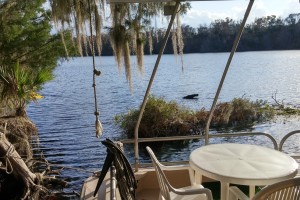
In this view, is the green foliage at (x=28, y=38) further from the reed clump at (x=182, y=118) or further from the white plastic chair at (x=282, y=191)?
the white plastic chair at (x=282, y=191)

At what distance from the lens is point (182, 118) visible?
599 inches

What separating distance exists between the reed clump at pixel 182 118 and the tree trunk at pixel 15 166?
28.1 feet

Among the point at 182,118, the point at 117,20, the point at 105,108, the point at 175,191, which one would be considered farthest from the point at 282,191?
the point at 105,108

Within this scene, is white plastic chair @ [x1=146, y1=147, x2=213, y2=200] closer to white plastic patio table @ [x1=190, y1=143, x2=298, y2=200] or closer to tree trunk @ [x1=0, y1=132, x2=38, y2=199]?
white plastic patio table @ [x1=190, y1=143, x2=298, y2=200]

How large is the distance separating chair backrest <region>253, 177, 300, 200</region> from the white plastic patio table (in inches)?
17.2

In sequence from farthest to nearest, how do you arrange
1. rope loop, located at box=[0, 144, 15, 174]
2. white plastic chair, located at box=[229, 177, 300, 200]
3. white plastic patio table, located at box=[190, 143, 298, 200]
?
rope loop, located at box=[0, 144, 15, 174] → white plastic patio table, located at box=[190, 143, 298, 200] → white plastic chair, located at box=[229, 177, 300, 200]

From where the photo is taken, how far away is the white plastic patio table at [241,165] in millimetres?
2244

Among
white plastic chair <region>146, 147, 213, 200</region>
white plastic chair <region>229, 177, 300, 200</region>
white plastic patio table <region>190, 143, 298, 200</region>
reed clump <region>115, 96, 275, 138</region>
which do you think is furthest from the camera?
reed clump <region>115, 96, 275, 138</region>

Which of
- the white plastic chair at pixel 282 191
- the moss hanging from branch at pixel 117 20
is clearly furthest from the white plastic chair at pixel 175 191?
the moss hanging from branch at pixel 117 20

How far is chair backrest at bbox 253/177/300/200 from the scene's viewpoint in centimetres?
171

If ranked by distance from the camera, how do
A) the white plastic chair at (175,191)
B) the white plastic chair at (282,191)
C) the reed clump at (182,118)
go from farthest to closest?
1. the reed clump at (182,118)
2. the white plastic chair at (175,191)
3. the white plastic chair at (282,191)

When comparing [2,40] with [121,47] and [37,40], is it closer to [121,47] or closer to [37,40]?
[37,40]

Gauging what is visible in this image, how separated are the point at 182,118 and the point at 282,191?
13.5 metres

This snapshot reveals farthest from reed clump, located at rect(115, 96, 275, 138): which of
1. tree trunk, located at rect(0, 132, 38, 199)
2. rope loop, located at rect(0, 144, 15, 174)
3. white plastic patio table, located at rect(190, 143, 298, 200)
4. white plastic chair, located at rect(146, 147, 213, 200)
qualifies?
white plastic chair, located at rect(146, 147, 213, 200)
